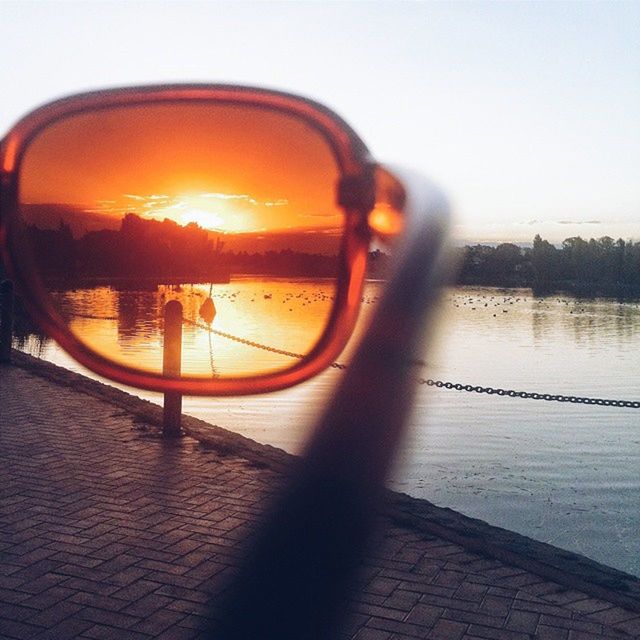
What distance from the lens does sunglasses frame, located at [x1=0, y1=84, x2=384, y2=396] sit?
0.98 meters

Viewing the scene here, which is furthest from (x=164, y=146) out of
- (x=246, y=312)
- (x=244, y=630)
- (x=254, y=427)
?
(x=254, y=427)

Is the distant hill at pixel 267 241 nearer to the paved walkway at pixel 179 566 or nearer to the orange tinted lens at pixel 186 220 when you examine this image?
the orange tinted lens at pixel 186 220

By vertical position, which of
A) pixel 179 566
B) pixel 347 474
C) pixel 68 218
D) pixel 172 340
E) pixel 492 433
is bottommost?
pixel 492 433

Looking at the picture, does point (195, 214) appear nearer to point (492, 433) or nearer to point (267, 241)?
point (267, 241)

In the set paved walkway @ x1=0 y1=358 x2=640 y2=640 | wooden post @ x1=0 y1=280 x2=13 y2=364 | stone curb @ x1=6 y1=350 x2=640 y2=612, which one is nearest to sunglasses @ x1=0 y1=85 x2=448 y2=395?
paved walkway @ x1=0 y1=358 x2=640 y2=640

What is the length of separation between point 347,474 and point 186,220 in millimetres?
2305

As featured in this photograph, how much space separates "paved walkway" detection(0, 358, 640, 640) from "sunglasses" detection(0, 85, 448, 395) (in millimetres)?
2214

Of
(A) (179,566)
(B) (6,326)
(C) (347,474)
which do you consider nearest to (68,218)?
(C) (347,474)

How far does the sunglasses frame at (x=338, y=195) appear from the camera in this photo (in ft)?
3.21

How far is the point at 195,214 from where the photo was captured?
1229mm

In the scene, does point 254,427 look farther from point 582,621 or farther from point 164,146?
point 164,146

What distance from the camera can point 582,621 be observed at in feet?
10.8

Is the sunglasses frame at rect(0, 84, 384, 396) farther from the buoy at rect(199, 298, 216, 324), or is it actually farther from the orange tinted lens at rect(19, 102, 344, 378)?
the buoy at rect(199, 298, 216, 324)

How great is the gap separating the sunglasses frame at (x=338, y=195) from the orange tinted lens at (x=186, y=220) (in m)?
0.01
